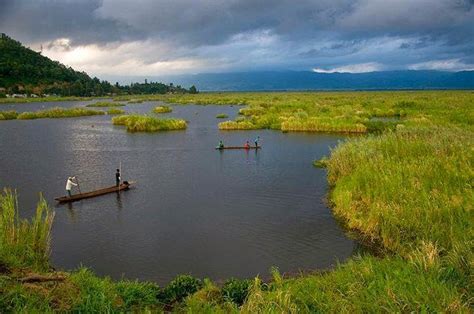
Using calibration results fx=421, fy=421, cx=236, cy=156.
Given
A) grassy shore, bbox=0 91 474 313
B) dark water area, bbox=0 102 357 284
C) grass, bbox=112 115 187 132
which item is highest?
grass, bbox=112 115 187 132

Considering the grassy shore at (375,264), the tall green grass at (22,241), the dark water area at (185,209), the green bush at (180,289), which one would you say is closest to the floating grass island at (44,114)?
the dark water area at (185,209)

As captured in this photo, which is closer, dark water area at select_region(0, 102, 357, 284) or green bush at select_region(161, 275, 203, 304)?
green bush at select_region(161, 275, 203, 304)

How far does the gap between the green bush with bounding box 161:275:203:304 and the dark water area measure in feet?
6.88

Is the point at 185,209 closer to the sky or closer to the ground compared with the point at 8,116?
closer to the ground

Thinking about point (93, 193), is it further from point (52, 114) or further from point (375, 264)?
point (52, 114)

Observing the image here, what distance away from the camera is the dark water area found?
18.4m

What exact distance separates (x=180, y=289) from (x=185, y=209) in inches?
463

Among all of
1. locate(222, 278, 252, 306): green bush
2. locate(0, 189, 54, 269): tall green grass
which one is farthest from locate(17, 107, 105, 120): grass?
locate(222, 278, 252, 306): green bush

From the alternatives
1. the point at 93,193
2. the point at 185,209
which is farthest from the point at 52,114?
the point at 185,209

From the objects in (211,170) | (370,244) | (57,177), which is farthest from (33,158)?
(370,244)

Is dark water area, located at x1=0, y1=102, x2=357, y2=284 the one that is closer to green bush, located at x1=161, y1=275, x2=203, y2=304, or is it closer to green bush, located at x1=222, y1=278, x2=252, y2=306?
green bush, located at x1=161, y1=275, x2=203, y2=304

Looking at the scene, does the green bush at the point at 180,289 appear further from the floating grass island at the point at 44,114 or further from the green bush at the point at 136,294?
the floating grass island at the point at 44,114

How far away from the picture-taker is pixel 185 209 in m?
25.9

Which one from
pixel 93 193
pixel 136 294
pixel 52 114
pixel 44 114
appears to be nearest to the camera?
pixel 136 294
